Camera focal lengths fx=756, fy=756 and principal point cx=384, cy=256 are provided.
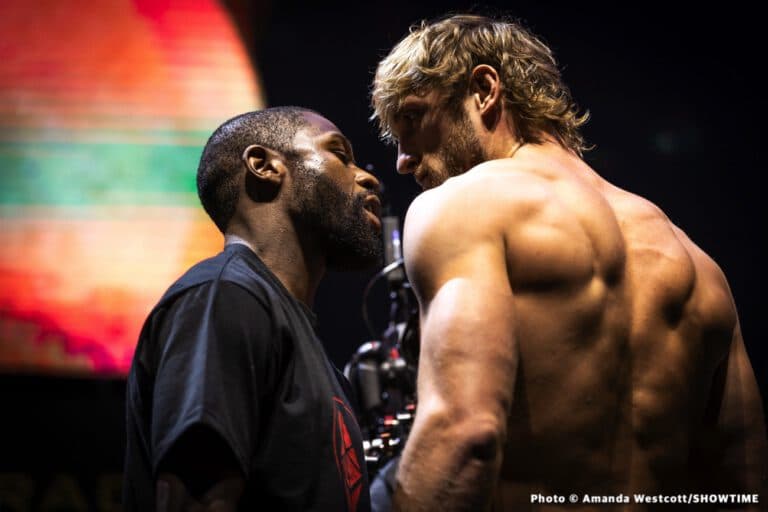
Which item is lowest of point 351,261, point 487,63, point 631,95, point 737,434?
point 631,95

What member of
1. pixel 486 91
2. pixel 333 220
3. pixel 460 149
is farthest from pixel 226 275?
pixel 486 91

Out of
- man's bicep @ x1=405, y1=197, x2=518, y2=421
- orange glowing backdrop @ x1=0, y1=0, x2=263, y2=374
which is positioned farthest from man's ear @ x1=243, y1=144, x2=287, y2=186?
orange glowing backdrop @ x1=0, y1=0, x2=263, y2=374

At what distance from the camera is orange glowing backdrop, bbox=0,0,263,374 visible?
10.1ft

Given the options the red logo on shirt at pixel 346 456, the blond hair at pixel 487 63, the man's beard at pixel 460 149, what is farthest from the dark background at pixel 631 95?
the red logo on shirt at pixel 346 456

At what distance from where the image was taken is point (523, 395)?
1247 mm

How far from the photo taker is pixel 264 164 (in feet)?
5.17

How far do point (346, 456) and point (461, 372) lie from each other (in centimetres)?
33

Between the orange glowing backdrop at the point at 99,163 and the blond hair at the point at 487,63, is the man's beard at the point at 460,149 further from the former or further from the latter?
the orange glowing backdrop at the point at 99,163

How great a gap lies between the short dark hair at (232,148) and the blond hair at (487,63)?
8.8 inches

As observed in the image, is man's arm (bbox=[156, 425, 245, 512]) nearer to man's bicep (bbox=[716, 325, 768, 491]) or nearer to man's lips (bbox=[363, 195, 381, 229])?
man's lips (bbox=[363, 195, 381, 229])

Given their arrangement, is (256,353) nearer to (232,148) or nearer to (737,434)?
(232,148)

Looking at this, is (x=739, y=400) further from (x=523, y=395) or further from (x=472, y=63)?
(x=472, y=63)

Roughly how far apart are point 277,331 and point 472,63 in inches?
30.1

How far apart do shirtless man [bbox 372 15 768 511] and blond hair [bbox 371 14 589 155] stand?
14 cm
